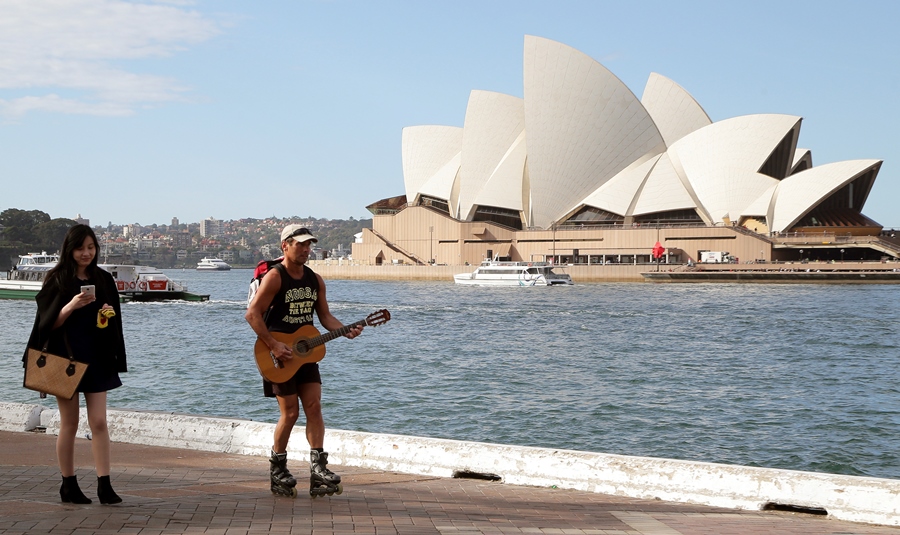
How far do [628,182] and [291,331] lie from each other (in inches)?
2478

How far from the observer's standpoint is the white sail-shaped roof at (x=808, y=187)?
59531mm

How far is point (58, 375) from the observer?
455cm

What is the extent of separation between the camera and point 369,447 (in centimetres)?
616

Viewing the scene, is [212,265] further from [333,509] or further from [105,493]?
[333,509]

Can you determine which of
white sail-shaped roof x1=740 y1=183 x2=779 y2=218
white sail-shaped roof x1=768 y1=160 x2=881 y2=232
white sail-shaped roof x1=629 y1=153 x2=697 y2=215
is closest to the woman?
white sail-shaped roof x1=768 y1=160 x2=881 y2=232

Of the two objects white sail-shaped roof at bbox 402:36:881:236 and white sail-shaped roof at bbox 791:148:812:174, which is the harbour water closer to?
white sail-shaped roof at bbox 402:36:881:236

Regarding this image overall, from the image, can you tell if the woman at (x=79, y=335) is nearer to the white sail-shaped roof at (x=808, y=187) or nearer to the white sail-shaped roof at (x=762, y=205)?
the white sail-shaped roof at (x=808, y=187)

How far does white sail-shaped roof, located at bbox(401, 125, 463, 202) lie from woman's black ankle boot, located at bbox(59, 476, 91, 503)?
74894 millimetres

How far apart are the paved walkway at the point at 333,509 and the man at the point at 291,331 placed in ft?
0.49

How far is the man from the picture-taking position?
190 inches

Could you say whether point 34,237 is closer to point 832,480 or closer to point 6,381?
point 6,381

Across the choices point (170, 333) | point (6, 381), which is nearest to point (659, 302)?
point (170, 333)

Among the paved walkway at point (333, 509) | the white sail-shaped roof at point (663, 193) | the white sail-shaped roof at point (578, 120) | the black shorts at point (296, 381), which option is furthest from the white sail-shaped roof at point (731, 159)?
the black shorts at point (296, 381)

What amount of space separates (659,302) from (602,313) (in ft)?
22.8
